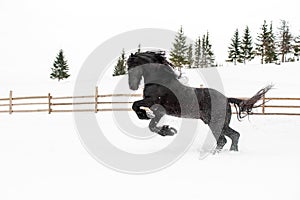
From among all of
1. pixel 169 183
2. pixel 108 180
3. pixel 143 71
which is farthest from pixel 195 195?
pixel 143 71

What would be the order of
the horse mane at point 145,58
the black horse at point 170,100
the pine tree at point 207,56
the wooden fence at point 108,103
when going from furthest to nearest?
the pine tree at point 207,56 < the wooden fence at point 108,103 < the horse mane at point 145,58 < the black horse at point 170,100

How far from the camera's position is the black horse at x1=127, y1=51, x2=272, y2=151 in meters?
5.45

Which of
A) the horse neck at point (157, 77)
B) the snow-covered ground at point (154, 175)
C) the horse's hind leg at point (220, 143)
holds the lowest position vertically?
the snow-covered ground at point (154, 175)

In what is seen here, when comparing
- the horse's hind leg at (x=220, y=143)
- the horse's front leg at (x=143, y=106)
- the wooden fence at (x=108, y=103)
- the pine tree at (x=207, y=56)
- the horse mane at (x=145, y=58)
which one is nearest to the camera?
the horse's front leg at (x=143, y=106)

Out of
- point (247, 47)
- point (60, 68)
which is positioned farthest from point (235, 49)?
point (60, 68)

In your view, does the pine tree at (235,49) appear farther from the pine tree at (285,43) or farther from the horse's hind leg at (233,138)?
the horse's hind leg at (233,138)

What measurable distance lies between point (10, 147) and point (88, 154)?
2155 millimetres

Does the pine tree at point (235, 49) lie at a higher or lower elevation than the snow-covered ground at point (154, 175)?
higher

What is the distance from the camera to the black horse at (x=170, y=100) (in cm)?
545

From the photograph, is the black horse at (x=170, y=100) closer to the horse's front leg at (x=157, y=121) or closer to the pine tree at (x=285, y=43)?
the horse's front leg at (x=157, y=121)

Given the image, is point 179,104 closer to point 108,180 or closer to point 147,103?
point 147,103

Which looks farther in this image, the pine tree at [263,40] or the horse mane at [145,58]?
the pine tree at [263,40]

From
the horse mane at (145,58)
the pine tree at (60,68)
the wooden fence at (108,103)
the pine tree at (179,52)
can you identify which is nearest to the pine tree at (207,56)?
the pine tree at (179,52)

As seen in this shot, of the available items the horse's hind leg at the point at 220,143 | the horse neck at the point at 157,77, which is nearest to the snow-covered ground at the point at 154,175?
the horse's hind leg at the point at 220,143
